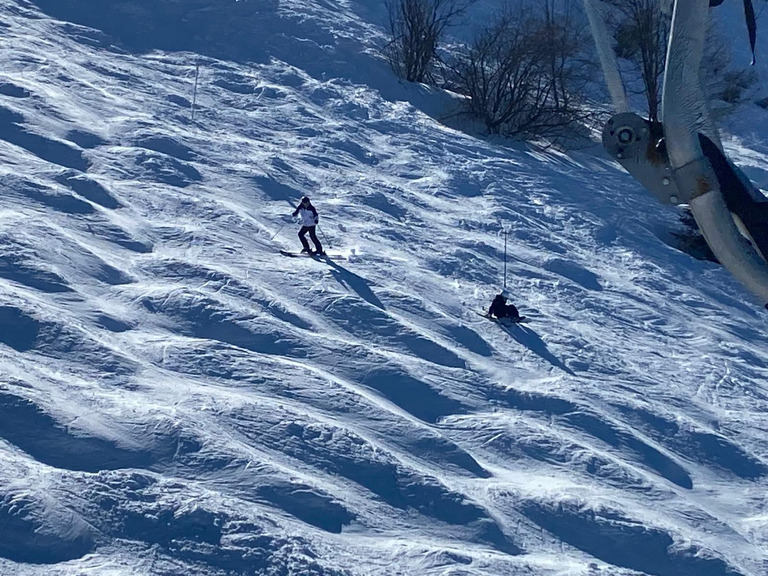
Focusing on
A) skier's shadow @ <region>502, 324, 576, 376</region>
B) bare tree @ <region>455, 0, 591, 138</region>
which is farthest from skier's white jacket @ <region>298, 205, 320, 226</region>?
bare tree @ <region>455, 0, 591, 138</region>

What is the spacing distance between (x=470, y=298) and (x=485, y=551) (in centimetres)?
586

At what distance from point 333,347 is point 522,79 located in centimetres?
1164

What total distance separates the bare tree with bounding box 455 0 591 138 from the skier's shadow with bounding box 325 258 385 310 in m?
8.91

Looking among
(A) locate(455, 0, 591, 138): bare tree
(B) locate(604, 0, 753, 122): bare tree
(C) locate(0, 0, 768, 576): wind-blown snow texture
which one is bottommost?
(C) locate(0, 0, 768, 576): wind-blown snow texture

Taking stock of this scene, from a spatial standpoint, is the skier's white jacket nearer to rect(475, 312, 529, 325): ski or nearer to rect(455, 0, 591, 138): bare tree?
rect(475, 312, 529, 325): ski

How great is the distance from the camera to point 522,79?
2094cm

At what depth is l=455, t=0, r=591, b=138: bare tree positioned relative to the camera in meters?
20.9

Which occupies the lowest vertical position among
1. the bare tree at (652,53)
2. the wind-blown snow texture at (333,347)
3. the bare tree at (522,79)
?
the wind-blown snow texture at (333,347)

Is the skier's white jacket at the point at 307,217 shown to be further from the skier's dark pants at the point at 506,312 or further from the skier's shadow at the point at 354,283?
the skier's dark pants at the point at 506,312

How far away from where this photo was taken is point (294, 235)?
1413 centimetres

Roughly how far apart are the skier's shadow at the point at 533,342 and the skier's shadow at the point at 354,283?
5.01 feet

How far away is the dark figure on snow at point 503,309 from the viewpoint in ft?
40.9

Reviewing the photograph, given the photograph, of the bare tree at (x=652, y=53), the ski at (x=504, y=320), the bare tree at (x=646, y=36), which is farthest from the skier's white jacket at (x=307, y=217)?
the bare tree at (x=646, y=36)

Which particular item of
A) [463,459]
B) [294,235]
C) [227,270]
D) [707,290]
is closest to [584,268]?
[707,290]
